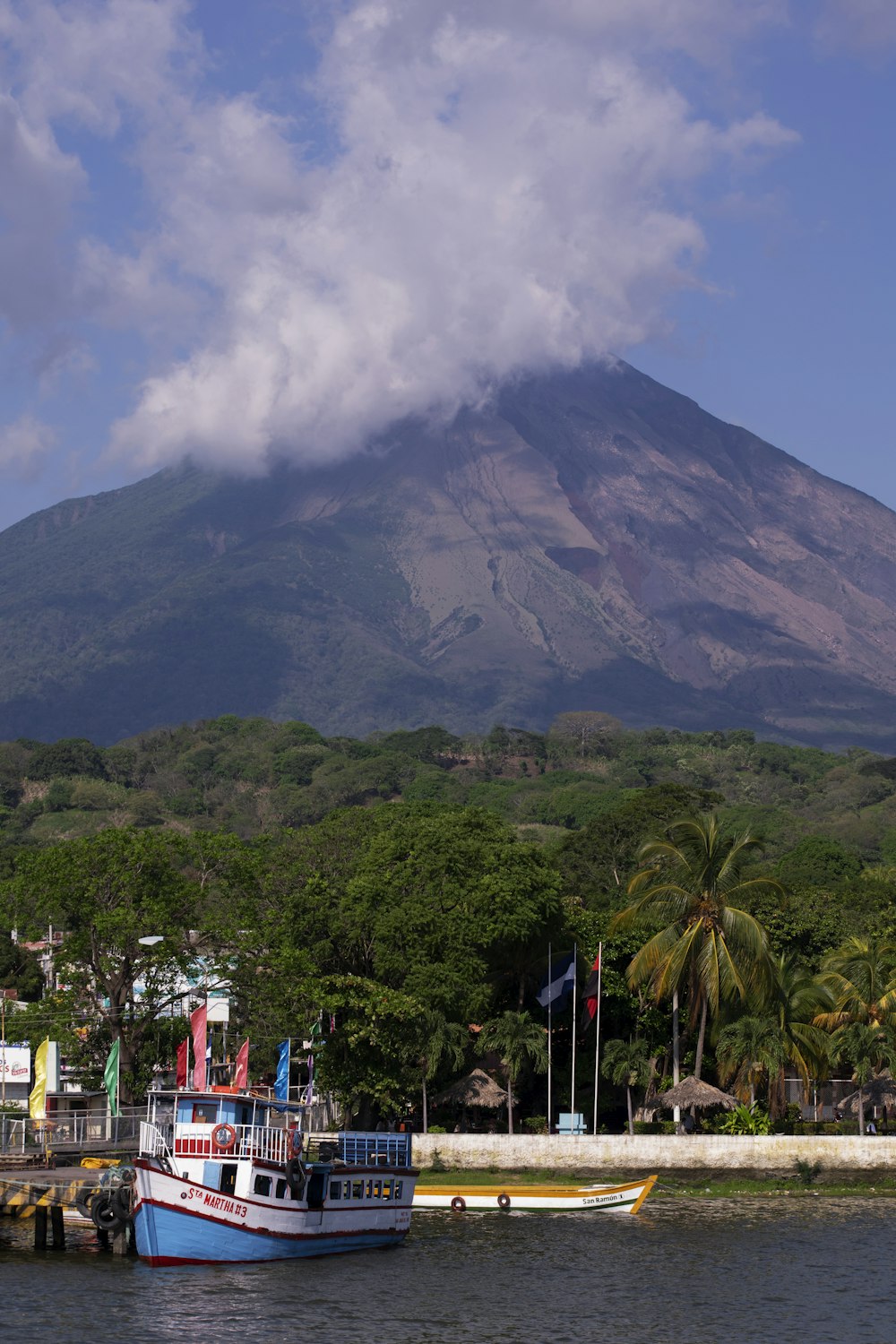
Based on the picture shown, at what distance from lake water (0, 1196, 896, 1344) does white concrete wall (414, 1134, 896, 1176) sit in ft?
20.2

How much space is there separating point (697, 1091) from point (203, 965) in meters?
16.9

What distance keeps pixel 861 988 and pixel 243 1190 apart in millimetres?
27522

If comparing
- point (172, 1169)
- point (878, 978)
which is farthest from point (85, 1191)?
point (878, 978)

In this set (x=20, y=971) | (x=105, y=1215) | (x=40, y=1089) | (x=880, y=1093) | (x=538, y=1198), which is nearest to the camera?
(x=105, y=1215)

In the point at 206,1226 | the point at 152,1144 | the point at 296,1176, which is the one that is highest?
the point at 152,1144

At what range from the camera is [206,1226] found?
43.3 m

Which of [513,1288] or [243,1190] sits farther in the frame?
[243,1190]

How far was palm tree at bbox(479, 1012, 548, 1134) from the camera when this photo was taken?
6166cm

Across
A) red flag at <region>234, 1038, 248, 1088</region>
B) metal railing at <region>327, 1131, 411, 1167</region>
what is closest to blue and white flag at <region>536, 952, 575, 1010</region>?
metal railing at <region>327, 1131, 411, 1167</region>

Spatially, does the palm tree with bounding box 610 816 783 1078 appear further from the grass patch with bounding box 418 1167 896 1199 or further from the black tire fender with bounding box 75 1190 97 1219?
the black tire fender with bounding box 75 1190 97 1219

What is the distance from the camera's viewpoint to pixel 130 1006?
2256 inches

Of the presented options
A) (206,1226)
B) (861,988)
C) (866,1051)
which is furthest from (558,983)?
(206,1226)

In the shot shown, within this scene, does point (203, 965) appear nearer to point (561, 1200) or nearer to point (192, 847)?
point (192, 847)

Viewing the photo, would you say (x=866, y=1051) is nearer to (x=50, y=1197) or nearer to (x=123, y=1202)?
(x=123, y=1202)
